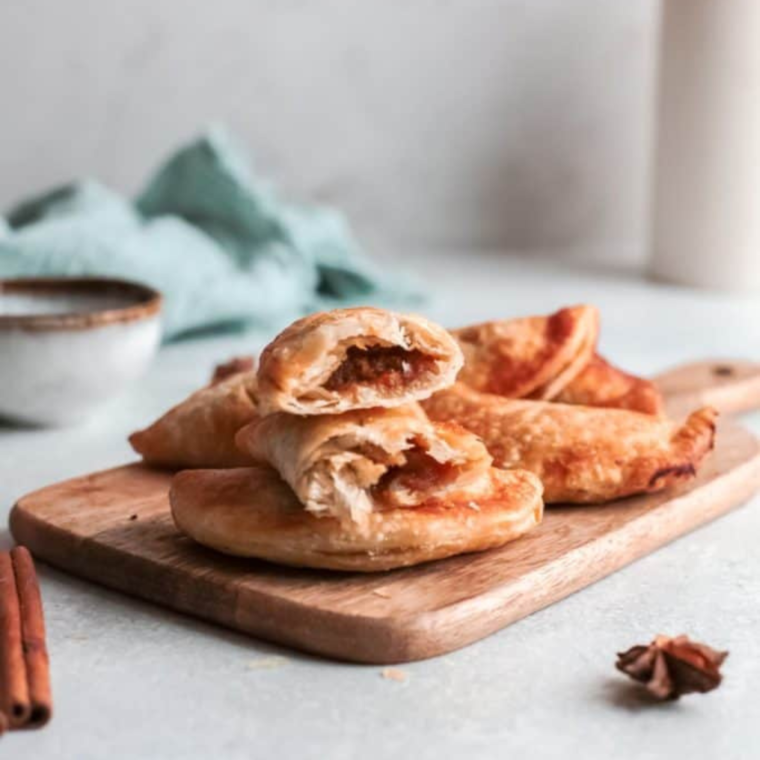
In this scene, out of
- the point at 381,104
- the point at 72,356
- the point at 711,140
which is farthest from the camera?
the point at 381,104

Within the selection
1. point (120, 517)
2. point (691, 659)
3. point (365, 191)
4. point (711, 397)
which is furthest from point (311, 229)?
point (691, 659)

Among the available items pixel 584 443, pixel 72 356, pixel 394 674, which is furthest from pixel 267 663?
pixel 72 356

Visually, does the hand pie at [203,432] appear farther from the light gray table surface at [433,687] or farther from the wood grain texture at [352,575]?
the light gray table surface at [433,687]

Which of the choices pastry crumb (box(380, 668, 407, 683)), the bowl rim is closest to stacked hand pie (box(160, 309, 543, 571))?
pastry crumb (box(380, 668, 407, 683))

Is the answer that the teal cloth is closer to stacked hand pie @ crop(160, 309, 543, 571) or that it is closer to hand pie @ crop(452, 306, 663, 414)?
hand pie @ crop(452, 306, 663, 414)

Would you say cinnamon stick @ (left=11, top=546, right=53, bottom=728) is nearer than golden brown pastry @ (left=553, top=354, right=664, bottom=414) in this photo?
Yes

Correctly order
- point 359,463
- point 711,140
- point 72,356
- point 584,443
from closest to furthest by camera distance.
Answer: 1. point 359,463
2. point 584,443
3. point 72,356
4. point 711,140

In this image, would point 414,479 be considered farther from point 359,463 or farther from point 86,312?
point 86,312
